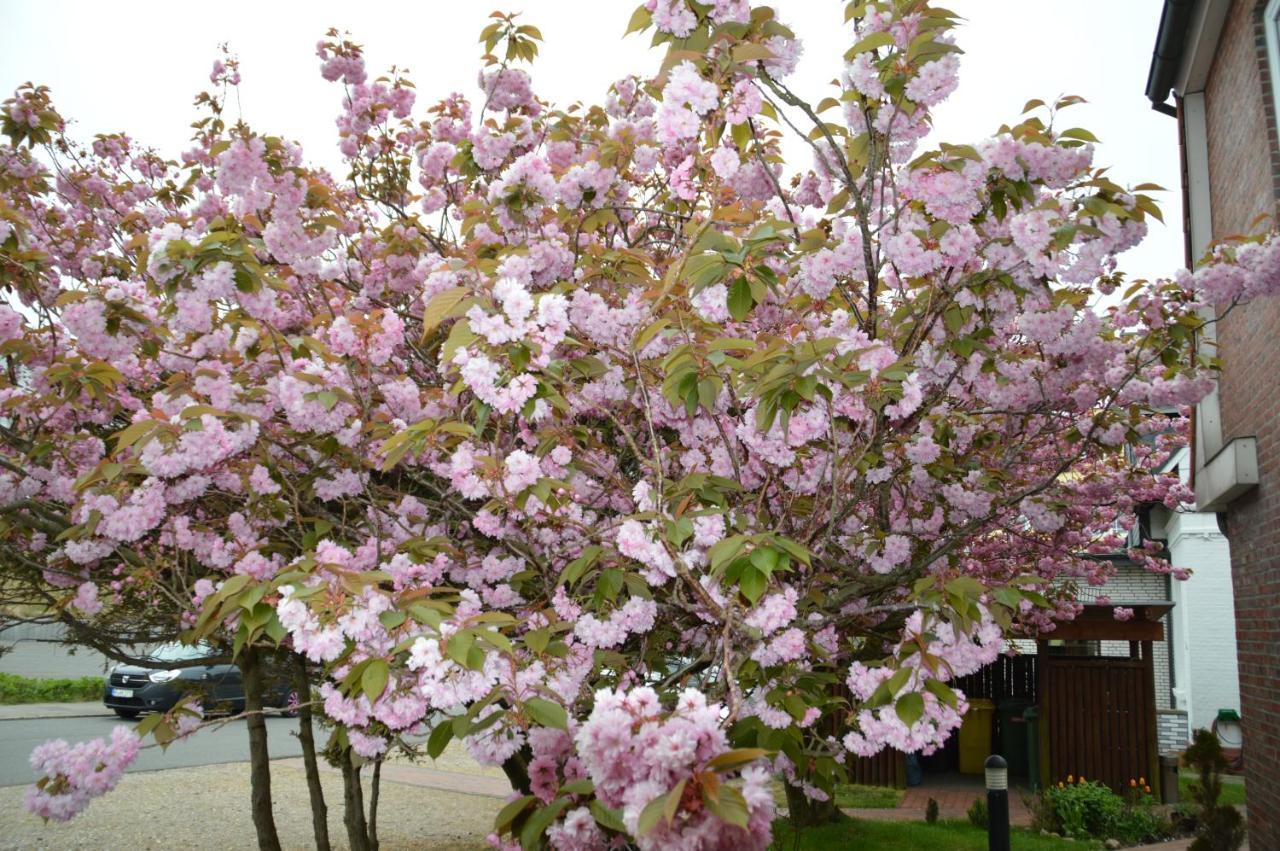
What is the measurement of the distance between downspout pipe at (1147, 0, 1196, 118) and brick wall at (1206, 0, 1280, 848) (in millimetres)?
314

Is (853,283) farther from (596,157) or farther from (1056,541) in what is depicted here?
(1056,541)

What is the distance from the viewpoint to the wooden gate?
1052 centimetres

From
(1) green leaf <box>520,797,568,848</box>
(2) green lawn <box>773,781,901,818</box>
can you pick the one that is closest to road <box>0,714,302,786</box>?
(2) green lawn <box>773,781,901,818</box>

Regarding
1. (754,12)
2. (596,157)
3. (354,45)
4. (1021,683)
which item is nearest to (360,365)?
(596,157)

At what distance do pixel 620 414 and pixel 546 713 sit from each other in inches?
87.6

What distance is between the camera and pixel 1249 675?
707cm

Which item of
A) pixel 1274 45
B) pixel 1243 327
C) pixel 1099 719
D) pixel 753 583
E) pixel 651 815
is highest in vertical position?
pixel 1274 45

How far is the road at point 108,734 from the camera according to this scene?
13.0 m

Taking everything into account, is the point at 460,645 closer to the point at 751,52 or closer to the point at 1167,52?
the point at 751,52

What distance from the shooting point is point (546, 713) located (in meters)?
2.24

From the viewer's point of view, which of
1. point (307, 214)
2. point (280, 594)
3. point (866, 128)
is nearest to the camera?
point (280, 594)

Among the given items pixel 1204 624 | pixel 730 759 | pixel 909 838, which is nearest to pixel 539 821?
pixel 730 759

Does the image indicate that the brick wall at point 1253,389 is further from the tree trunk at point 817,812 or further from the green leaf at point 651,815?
the green leaf at point 651,815

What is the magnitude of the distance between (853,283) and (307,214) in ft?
11.3
